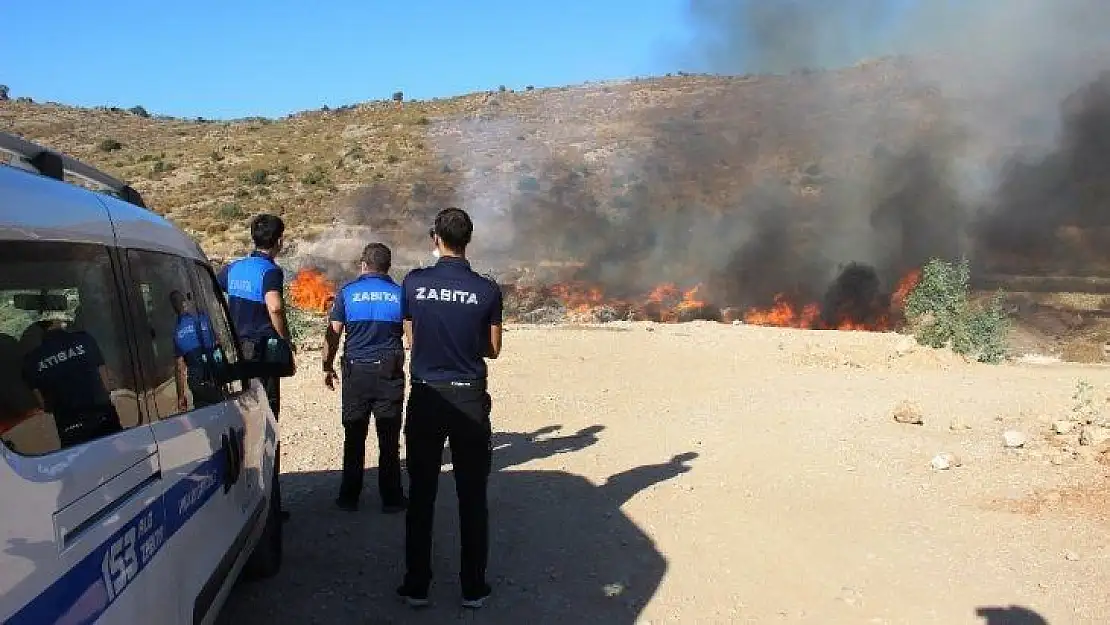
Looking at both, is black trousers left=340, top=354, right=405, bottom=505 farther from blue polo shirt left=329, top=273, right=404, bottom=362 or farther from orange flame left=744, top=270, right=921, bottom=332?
orange flame left=744, top=270, right=921, bottom=332

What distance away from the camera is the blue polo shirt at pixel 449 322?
158 inches

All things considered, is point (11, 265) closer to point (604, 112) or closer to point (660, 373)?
point (660, 373)

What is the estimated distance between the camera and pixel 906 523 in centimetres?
564

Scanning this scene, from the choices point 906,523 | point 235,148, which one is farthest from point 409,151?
point 906,523

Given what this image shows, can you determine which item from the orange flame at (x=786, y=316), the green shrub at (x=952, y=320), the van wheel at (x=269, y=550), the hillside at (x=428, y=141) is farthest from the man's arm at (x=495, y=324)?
the hillside at (x=428, y=141)

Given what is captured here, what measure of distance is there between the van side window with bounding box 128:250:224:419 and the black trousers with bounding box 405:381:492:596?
→ 96cm

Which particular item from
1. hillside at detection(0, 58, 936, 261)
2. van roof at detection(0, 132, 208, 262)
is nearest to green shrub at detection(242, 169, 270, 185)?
hillside at detection(0, 58, 936, 261)

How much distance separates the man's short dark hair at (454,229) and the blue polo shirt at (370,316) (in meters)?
1.41

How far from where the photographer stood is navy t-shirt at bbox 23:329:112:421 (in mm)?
1972

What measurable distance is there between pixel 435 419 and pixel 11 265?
2302mm

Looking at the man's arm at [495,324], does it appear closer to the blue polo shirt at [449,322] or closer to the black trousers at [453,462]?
the blue polo shirt at [449,322]

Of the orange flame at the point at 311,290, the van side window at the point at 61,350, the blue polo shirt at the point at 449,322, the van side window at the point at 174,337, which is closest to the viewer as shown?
the van side window at the point at 61,350

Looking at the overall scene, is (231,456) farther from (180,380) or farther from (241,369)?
(180,380)

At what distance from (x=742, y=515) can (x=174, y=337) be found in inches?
156
